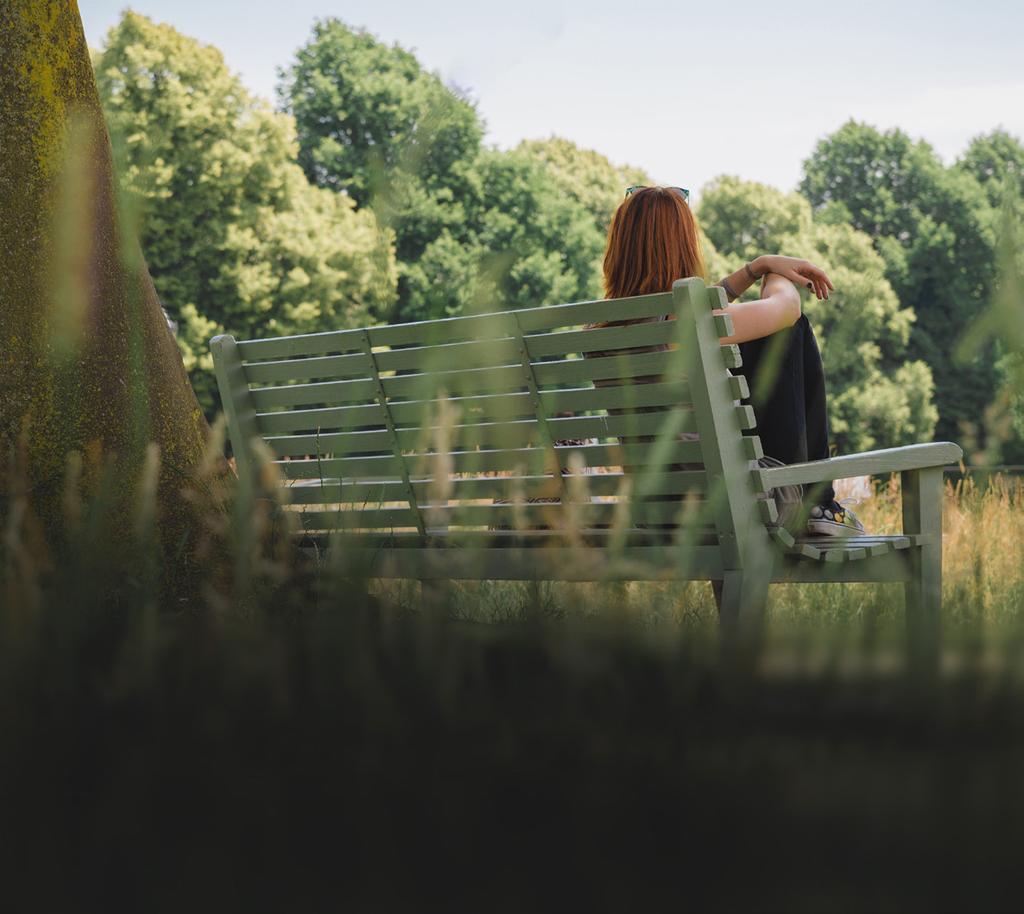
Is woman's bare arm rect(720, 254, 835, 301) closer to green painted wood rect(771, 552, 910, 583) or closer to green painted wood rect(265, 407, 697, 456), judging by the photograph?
green painted wood rect(265, 407, 697, 456)

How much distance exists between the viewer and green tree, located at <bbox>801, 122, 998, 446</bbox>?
5125 centimetres

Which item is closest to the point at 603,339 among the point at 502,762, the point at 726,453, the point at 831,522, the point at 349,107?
the point at 726,453

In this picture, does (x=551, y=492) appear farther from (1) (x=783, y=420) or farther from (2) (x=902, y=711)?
(1) (x=783, y=420)

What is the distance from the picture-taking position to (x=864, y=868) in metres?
0.60

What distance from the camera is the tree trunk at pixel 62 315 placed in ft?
10.4

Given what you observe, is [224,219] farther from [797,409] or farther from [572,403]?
[572,403]

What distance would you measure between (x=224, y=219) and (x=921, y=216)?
3388 centimetres

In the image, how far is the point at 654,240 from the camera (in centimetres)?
383

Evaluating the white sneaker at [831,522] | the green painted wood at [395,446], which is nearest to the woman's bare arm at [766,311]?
the white sneaker at [831,522]

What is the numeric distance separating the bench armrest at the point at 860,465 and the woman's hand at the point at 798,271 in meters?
0.47

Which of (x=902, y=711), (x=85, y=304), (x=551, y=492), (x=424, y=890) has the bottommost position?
(x=424, y=890)

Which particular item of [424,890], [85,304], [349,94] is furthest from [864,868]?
[349,94]

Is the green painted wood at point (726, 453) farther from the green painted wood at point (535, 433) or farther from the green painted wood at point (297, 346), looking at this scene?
the green painted wood at point (297, 346)

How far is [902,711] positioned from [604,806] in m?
0.17
